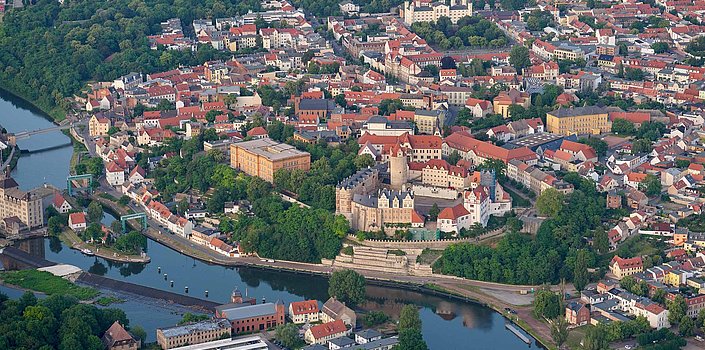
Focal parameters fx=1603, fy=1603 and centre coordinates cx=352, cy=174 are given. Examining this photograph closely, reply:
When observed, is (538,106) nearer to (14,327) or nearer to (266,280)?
(266,280)

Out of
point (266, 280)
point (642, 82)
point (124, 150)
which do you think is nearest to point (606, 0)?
point (642, 82)

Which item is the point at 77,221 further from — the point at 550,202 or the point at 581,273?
the point at 581,273

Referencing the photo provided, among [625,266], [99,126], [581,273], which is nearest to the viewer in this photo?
[581,273]

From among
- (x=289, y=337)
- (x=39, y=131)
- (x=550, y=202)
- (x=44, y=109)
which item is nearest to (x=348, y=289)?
(x=289, y=337)

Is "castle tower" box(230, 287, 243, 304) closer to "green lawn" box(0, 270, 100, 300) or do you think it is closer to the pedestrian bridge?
"green lawn" box(0, 270, 100, 300)

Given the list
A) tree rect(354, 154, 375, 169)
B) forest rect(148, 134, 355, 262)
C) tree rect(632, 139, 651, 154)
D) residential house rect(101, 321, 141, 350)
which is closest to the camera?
residential house rect(101, 321, 141, 350)

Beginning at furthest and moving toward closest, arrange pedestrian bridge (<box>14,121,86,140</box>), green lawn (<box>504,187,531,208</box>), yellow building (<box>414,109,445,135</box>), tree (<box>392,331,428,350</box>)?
pedestrian bridge (<box>14,121,86,140</box>)
yellow building (<box>414,109,445,135</box>)
green lawn (<box>504,187,531,208</box>)
tree (<box>392,331,428,350</box>)

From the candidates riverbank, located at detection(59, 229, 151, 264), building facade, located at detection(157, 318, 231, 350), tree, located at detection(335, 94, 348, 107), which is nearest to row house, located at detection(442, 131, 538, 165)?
tree, located at detection(335, 94, 348, 107)
